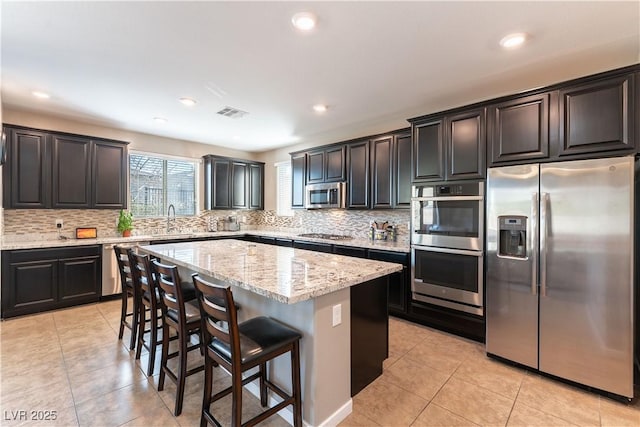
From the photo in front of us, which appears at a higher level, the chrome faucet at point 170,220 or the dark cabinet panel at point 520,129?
the dark cabinet panel at point 520,129

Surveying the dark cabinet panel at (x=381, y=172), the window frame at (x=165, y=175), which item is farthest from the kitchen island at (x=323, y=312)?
the window frame at (x=165, y=175)

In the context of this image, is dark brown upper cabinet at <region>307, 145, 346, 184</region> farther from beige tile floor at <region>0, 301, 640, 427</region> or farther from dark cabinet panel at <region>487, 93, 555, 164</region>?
beige tile floor at <region>0, 301, 640, 427</region>

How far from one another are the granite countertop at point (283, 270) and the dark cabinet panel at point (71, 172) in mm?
2281

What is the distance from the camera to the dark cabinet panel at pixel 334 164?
4.67 meters

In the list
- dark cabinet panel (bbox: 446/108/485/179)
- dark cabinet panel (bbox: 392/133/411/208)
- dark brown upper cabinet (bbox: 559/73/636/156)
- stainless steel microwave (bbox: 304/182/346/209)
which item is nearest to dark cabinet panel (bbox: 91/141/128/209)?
stainless steel microwave (bbox: 304/182/346/209)

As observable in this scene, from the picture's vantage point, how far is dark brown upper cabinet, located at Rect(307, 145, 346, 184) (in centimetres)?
469

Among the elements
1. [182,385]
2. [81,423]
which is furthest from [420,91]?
[81,423]

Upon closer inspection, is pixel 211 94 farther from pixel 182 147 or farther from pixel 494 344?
pixel 494 344

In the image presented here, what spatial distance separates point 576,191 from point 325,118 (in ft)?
10.2

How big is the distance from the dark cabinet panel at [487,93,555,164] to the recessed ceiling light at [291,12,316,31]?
1.92m

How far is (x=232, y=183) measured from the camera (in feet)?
20.0

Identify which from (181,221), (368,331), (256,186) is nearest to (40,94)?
(181,221)

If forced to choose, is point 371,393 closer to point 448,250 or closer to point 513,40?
point 448,250

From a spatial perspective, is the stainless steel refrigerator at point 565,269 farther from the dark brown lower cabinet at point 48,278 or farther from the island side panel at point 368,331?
the dark brown lower cabinet at point 48,278
